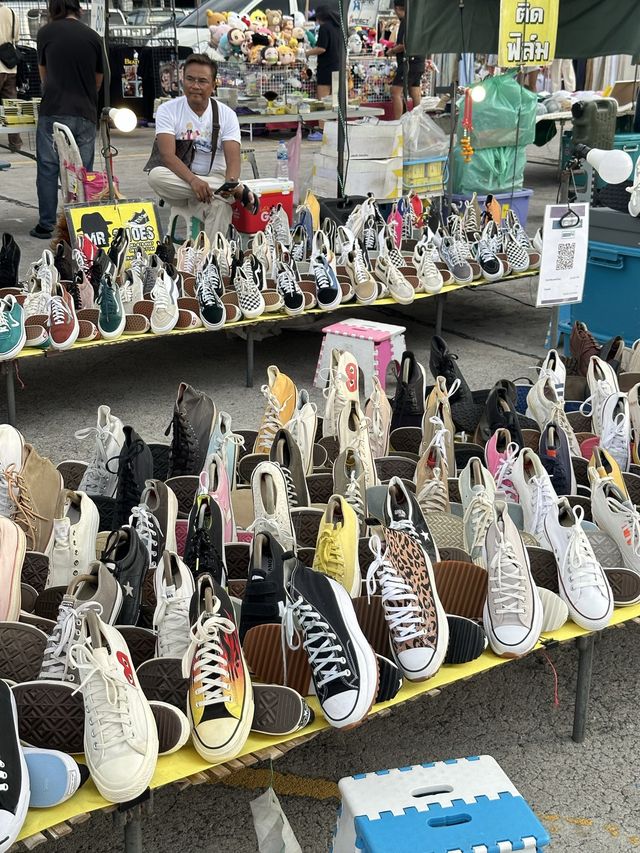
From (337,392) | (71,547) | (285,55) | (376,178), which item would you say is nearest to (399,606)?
(71,547)

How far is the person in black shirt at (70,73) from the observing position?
24.6 ft

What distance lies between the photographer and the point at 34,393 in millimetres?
5277

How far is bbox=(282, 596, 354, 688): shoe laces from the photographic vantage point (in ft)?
6.80

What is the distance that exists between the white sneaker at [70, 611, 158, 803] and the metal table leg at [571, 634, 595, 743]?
115 centimetres

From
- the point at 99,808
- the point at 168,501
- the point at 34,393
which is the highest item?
the point at 168,501

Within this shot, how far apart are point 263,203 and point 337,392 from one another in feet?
12.5

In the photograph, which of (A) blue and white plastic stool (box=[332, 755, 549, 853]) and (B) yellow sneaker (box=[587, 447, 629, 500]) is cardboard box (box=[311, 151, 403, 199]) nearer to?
(B) yellow sneaker (box=[587, 447, 629, 500])

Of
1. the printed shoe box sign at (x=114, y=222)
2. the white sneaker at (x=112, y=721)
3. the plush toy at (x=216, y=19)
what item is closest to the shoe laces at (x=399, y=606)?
the white sneaker at (x=112, y=721)

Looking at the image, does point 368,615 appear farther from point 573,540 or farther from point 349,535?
point 573,540

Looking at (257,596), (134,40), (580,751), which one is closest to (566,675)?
(580,751)

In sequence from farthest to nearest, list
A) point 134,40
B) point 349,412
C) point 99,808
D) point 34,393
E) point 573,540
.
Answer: point 134,40
point 34,393
point 349,412
point 573,540
point 99,808

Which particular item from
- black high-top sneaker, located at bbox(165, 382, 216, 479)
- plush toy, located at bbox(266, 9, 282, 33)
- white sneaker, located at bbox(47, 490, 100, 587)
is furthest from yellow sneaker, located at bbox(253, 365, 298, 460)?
plush toy, located at bbox(266, 9, 282, 33)

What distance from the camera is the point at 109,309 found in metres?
4.61

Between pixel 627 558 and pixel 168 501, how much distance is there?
48.3 inches
